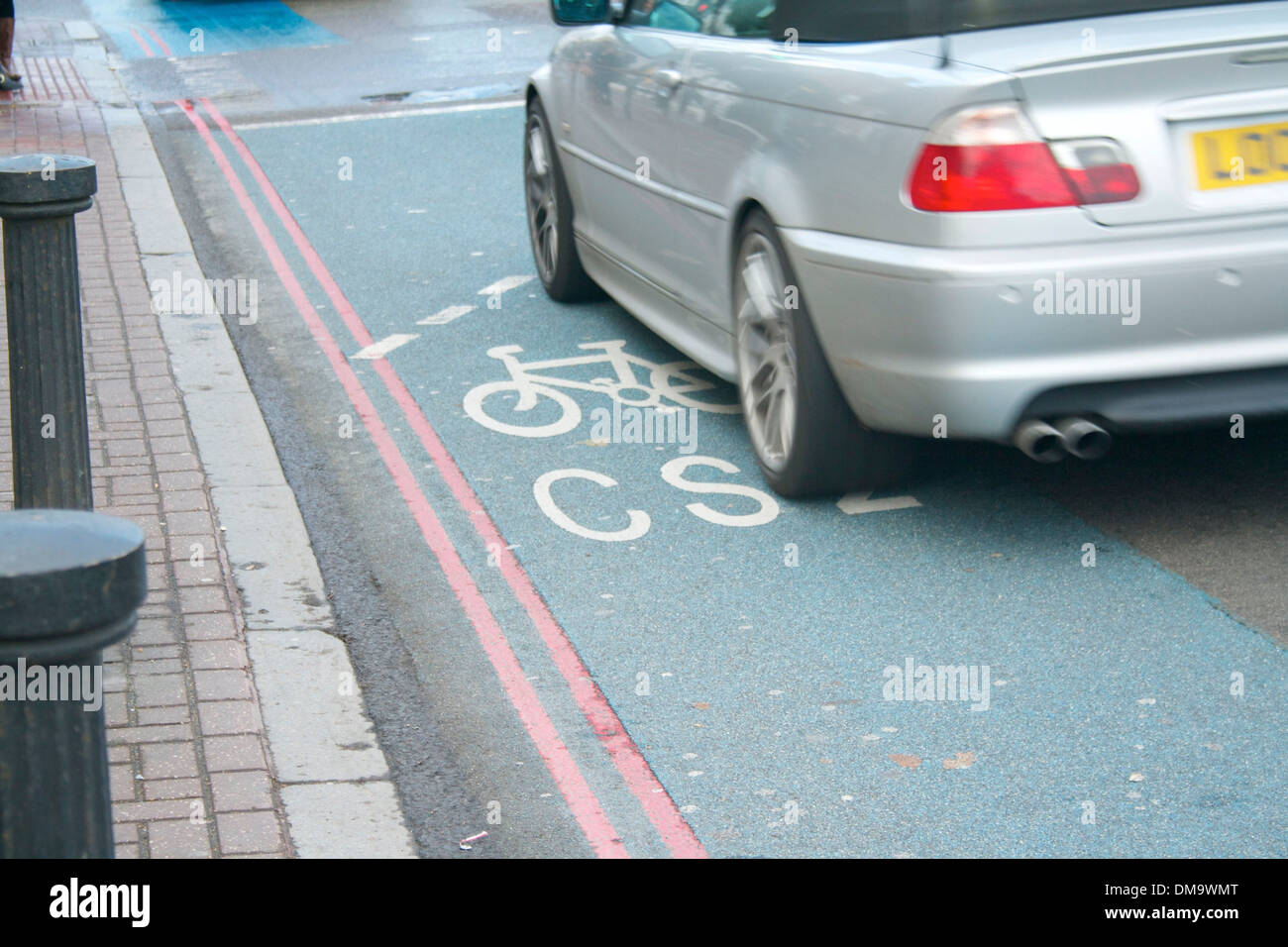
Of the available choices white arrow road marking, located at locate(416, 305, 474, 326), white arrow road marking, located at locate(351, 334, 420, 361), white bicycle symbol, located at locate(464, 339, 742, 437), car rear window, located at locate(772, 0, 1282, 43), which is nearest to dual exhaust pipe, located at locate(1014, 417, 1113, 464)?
car rear window, located at locate(772, 0, 1282, 43)

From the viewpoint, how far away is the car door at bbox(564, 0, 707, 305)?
20.1 feet

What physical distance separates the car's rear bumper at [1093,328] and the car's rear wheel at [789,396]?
0.47 m

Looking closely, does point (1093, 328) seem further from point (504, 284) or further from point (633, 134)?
point (504, 284)

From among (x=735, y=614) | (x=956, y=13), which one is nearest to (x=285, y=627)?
(x=735, y=614)

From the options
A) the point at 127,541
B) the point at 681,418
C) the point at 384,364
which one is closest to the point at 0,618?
the point at 127,541

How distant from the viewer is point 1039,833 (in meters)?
3.54

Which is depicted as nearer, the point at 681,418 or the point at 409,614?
the point at 409,614

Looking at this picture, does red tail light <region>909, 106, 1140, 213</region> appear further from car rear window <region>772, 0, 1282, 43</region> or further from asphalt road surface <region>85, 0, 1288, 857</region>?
asphalt road surface <region>85, 0, 1288, 857</region>

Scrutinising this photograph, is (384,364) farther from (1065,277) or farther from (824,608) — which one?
(1065,277)

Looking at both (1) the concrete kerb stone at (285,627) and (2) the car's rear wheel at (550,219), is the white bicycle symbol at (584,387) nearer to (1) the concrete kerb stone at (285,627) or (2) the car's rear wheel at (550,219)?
(2) the car's rear wheel at (550,219)

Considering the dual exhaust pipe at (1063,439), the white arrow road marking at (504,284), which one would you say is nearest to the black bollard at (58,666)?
the dual exhaust pipe at (1063,439)

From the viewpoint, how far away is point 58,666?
2098 millimetres

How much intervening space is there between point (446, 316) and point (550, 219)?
27.8 inches
